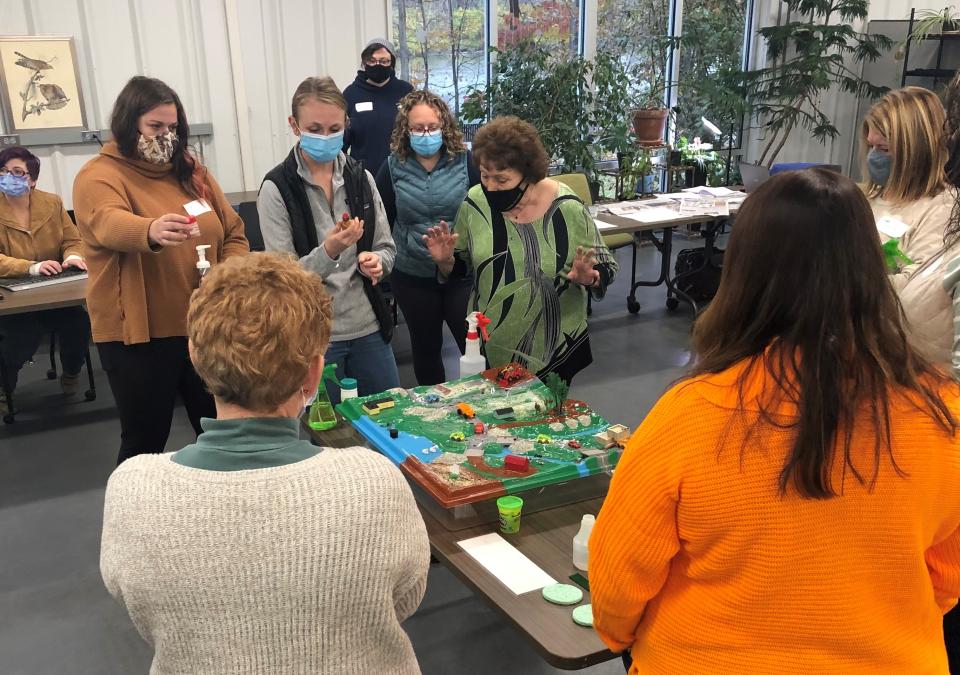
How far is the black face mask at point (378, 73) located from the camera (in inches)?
193

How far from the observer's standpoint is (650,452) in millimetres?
1146

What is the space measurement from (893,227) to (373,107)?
3.27 m

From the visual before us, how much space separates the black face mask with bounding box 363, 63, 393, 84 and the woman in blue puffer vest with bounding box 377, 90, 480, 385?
166 cm

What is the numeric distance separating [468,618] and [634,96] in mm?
5931

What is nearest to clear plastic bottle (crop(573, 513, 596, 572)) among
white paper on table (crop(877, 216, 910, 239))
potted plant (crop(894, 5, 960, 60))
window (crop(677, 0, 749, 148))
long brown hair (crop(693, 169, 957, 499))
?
long brown hair (crop(693, 169, 957, 499))

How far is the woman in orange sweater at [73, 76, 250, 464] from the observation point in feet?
8.14

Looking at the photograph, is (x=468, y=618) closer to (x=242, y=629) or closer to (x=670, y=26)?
(x=242, y=629)

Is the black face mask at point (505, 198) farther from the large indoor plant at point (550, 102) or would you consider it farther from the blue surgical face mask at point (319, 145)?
the large indoor plant at point (550, 102)

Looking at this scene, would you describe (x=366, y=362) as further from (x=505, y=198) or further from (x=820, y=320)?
(x=820, y=320)

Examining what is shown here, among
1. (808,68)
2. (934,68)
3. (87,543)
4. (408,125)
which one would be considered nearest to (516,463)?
(408,125)

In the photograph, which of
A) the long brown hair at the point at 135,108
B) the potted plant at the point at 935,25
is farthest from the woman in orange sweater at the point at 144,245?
the potted plant at the point at 935,25

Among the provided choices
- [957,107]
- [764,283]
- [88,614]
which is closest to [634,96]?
[957,107]

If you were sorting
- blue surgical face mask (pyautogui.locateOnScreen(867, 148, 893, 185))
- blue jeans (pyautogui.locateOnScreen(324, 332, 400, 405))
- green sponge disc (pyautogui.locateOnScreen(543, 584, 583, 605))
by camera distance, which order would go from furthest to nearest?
blue jeans (pyautogui.locateOnScreen(324, 332, 400, 405)) → blue surgical face mask (pyautogui.locateOnScreen(867, 148, 893, 185)) → green sponge disc (pyautogui.locateOnScreen(543, 584, 583, 605))

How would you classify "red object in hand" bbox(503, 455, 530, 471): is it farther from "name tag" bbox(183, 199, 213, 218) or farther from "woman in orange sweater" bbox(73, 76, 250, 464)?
"name tag" bbox(183, 199, 213, 218)
